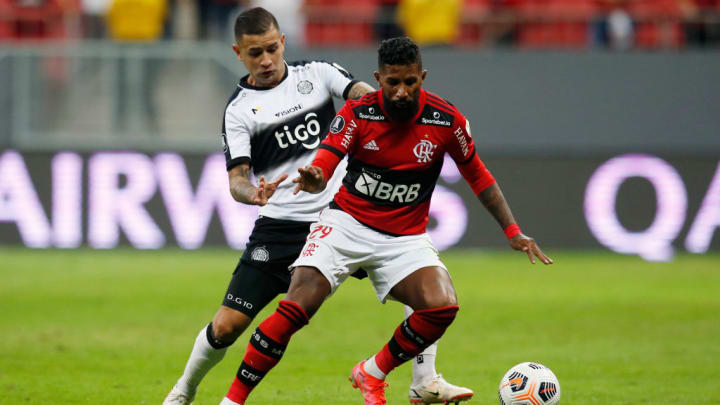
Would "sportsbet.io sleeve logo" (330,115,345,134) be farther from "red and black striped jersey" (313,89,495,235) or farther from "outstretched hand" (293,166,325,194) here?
"outstretched hand" (293,166,325,194)

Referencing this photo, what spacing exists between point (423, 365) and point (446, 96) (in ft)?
35.0

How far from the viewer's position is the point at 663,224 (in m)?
16.0

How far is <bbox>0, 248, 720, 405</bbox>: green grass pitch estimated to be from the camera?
7.25m

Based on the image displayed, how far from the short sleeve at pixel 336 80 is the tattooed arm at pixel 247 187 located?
79cm

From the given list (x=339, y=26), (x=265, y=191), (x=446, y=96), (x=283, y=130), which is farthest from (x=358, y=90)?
(x=339, y=26)

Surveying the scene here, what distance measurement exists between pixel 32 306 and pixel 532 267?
273 inches

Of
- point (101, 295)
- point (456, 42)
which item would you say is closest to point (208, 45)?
point (456, 42)

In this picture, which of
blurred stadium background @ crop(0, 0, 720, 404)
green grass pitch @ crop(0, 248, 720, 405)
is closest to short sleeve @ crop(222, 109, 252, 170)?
green grass pitch @ crop(0, 248, 720, 405)

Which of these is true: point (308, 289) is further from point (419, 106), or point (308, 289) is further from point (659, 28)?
point (659, 28)

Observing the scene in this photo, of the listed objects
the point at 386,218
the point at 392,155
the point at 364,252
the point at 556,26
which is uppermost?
the point at 392,155

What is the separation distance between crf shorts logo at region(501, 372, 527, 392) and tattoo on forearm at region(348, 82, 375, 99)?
1.91 m

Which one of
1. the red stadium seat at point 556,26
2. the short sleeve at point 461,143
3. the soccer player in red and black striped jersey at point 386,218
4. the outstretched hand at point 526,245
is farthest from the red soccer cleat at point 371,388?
the red stadium seat at point 556,26

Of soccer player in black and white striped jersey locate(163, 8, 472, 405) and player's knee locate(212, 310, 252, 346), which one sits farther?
soccer player in black and white striped jersey locate(163, 8, 472, 405)

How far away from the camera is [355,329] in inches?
392
